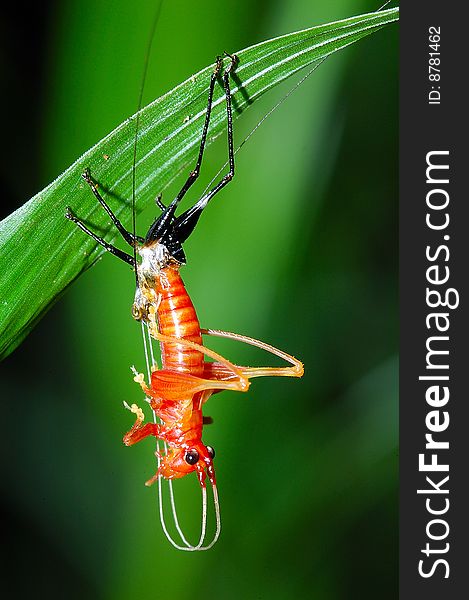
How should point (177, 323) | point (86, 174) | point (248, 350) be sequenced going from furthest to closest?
1. point (248, 350)
2. point (177, 323)
3. point (86, 174)

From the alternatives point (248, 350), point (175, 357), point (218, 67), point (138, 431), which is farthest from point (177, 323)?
point (248, 350)

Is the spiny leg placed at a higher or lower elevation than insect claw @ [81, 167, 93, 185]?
lower

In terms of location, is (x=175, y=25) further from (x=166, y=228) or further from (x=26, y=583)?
(x=26, y=583)

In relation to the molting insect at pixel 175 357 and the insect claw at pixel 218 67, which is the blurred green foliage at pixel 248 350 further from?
the insect claw at pixel 218 67

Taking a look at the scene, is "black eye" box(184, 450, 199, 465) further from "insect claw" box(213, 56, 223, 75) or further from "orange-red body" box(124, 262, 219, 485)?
"insect claw" box(213, 56, 223, 75)

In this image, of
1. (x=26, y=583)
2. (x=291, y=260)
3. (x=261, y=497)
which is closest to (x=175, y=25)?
(x=291, y=260)

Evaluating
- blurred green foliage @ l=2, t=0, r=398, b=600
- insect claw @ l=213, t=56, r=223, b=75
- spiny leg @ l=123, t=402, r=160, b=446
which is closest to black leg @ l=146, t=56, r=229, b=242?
insect claw @ l=213, t=56, r=223, b=75

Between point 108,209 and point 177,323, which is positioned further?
point 177,323

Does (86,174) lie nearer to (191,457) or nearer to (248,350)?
(191,457)

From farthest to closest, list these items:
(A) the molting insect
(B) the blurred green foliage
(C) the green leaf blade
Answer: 1. (B) the blurred green foliage
2. (A) the molting insect
3. (C) the green leaf blade
